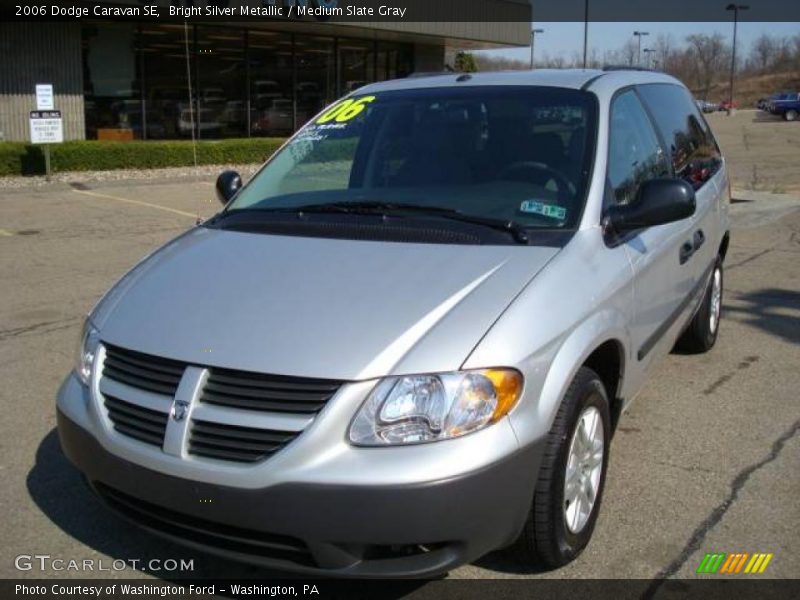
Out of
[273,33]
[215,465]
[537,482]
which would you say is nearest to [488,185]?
[537,482]

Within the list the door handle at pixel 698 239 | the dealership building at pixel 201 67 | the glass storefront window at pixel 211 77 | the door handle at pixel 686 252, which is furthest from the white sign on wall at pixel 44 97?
the door handle at pixel 686 252

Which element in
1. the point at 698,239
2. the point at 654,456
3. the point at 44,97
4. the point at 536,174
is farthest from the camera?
the point at 44,97

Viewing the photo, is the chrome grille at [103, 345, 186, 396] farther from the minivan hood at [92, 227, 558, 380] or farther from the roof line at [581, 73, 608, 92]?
the roof line at [581, 73, 608, 92]

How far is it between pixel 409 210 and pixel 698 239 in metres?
2.03

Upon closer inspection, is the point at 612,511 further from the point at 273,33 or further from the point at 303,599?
the point at 273,33

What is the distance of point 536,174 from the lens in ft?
11.9

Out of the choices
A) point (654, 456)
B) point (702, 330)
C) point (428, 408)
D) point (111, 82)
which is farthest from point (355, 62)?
point (428, 408)

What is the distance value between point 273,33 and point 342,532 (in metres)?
22.5

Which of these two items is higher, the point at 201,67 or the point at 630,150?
the point at 201,67

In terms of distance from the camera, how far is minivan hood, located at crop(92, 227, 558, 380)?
2582 mm

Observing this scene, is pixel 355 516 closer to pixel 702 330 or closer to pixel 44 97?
pixel 702 330

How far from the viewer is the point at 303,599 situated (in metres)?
2.89

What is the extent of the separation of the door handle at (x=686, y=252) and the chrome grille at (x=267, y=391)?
2.46 metres

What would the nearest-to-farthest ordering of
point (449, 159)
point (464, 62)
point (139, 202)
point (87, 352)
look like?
point (87, 352)
point (449, 159)
point (139, 202)
point (464, 62)
